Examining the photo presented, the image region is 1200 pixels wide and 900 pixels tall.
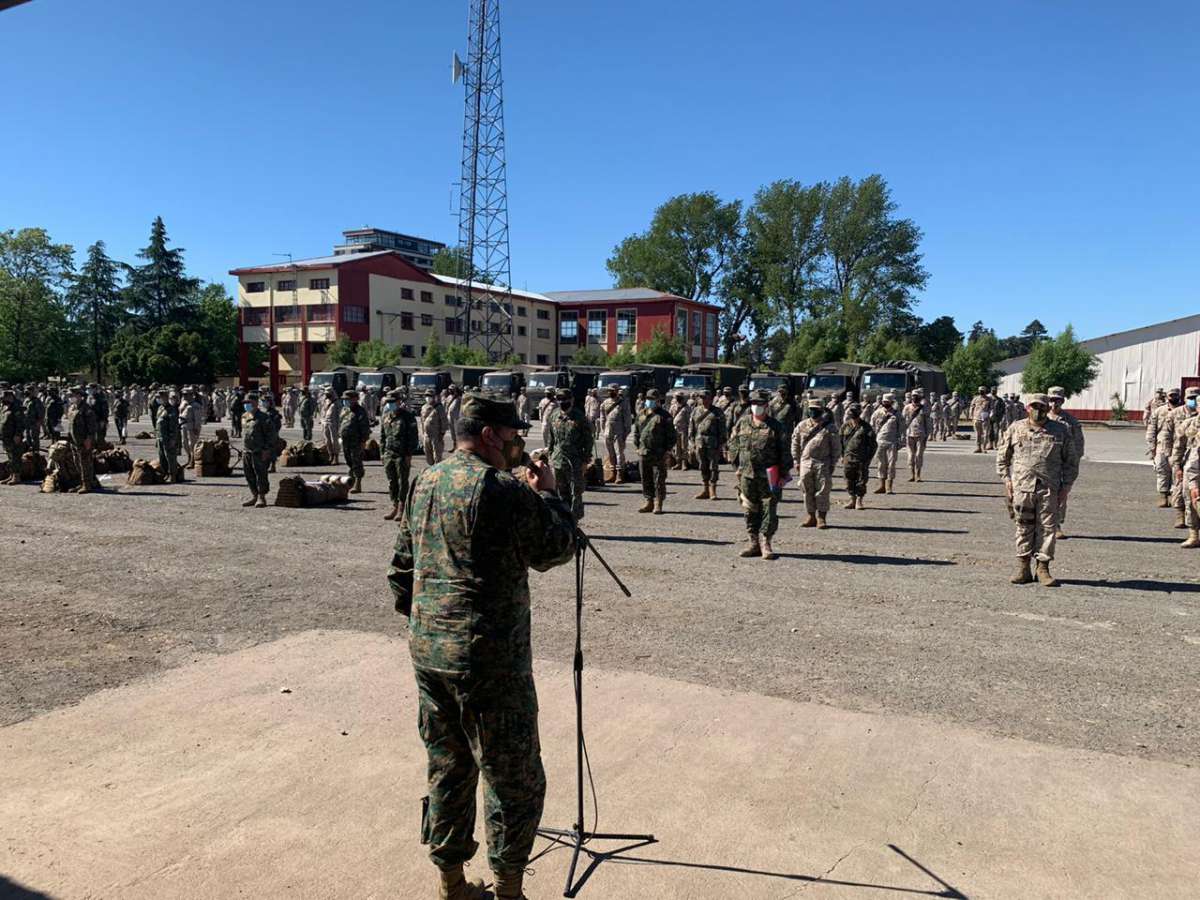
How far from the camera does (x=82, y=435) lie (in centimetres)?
1582

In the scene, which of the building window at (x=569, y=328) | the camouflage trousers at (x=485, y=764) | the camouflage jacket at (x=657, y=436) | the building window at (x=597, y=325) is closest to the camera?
the camouflage trousers at (x=485, y=764)

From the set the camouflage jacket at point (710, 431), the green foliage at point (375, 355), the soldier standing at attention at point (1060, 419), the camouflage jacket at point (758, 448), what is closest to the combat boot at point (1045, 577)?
the soldier standing at attention at point (1060, 419)

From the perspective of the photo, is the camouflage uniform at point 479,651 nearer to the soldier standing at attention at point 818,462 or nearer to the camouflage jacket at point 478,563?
the camouflage jacket at point 478,563

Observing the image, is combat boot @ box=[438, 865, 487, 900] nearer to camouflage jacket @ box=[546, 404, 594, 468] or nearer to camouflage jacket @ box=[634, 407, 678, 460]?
camouflage jacket @ box=[546, 404, 594, 468]

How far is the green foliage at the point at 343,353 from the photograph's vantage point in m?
57.5

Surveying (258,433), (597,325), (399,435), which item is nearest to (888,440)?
(399,435)

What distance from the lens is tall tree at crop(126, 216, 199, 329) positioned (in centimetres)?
6675

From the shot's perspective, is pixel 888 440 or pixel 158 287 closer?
pixel 888 440

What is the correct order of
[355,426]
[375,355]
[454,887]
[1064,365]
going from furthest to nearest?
[375,355], [1064,365], [355,426], [454,887]

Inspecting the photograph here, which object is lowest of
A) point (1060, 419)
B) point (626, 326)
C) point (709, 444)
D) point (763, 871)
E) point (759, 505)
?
point (763, 871)

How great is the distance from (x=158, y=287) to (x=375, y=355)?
23.8m

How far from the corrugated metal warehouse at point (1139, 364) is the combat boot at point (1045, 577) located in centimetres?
4879

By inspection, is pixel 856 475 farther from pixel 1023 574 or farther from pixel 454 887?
pixel 454 887

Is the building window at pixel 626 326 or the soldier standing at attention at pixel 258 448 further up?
the building window at pixel 626 326
